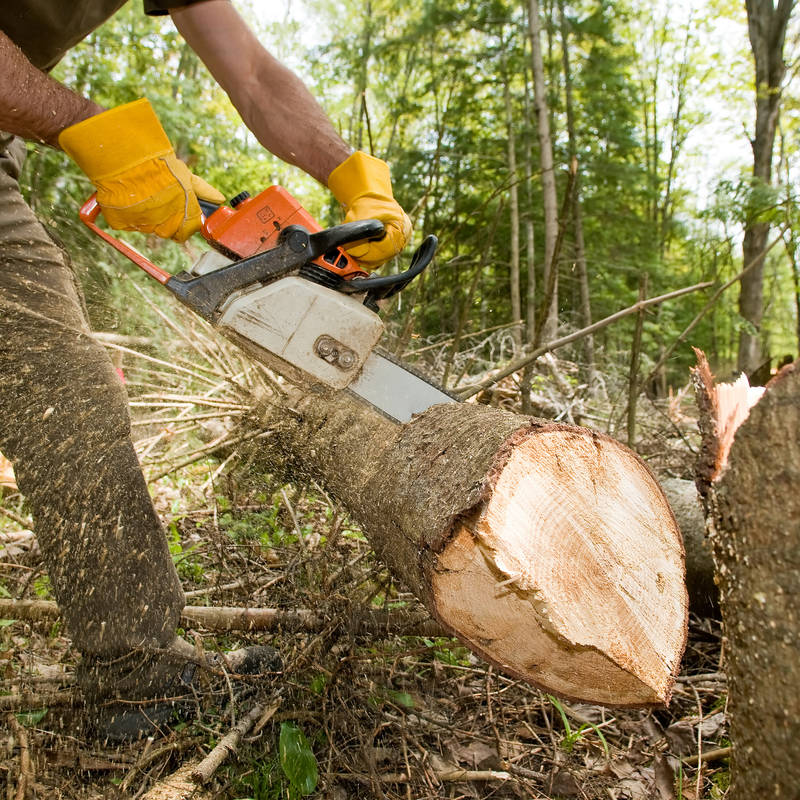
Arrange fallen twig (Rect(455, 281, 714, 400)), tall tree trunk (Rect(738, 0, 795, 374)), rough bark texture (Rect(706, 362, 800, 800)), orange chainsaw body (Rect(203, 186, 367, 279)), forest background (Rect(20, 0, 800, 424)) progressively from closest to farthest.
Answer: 1. rough bark texture (Rect(706, 362, 800, 800))
2. orange chainsaw body (Rect(203, 186, 367, 279))
3. fallen twig (Rect(455, 281, 714, 400))
4. forest background (Rect(20, 0, 800, 424))
5. tall tree trunk (Rect(738, 0, 795, 374))

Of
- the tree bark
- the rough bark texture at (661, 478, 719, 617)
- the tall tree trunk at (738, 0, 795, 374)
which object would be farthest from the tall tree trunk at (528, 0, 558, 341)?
the tree bark

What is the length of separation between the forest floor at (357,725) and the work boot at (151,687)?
0.05 m

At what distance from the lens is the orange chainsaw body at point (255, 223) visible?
1892 millimetres

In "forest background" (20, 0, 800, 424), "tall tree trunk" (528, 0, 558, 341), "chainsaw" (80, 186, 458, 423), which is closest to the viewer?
"chainsaw" (80, 186, 458, 423)

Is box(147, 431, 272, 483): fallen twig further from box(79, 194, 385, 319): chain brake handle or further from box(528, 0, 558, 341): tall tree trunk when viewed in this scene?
box(528, 0, 558, 341): tall tree trunk

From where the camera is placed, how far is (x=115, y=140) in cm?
167

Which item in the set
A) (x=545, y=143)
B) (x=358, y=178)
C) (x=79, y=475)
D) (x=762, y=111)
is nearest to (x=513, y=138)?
(x=545, y=143)

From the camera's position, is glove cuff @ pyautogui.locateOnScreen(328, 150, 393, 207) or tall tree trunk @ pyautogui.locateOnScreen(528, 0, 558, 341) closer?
glove cuff @ pyautogui.locateOnScreen(328, 150, 393, 207)

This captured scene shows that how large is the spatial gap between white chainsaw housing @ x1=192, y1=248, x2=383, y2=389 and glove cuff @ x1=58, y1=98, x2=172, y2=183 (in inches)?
19.5

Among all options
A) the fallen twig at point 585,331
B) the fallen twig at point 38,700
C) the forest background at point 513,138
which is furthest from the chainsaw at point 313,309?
the forest background at point 513,138

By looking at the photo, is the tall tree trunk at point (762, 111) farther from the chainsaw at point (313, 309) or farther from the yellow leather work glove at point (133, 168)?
the yellow leather work glove at point (133, 168)

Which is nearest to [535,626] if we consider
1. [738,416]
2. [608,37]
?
[738,416]

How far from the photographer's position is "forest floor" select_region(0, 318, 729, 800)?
5.09 ft

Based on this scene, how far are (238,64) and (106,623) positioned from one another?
2136 millimetres
